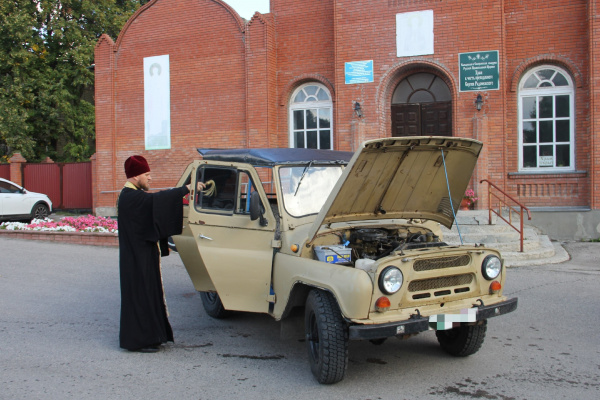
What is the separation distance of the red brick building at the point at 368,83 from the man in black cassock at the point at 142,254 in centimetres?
977

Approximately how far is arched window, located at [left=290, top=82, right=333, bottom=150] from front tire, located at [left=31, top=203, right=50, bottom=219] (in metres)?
8.88

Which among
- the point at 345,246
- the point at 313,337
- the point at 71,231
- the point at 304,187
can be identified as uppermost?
the point at 304,187

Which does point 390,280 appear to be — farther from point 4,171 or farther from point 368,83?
point 4,171

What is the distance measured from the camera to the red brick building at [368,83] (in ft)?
45.2

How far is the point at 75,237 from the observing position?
13594 millimetres

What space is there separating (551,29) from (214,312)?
451 inches

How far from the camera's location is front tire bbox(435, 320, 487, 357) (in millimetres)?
5152

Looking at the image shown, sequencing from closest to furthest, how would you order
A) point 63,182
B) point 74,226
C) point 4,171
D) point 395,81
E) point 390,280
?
point 390,280
point 74,226
point 395,81
point 63,182
point 4,171

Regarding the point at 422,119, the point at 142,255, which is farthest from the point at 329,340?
the point at 422,119

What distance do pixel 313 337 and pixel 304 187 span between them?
1558 mm

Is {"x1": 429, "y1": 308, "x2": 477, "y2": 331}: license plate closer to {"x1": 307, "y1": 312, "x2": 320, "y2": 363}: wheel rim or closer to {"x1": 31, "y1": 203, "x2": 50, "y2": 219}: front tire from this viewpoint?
{"x1": 307, "y1": 312, "x2": 320, "y2": 363}: wheel rim

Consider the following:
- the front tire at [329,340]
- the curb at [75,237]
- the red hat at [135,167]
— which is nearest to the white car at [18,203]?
the curb at [75,237]

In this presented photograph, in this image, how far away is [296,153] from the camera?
5902 mm

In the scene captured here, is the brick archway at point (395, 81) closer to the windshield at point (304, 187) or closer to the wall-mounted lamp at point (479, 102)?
the wall-mounted lamp at point (479, 102)
